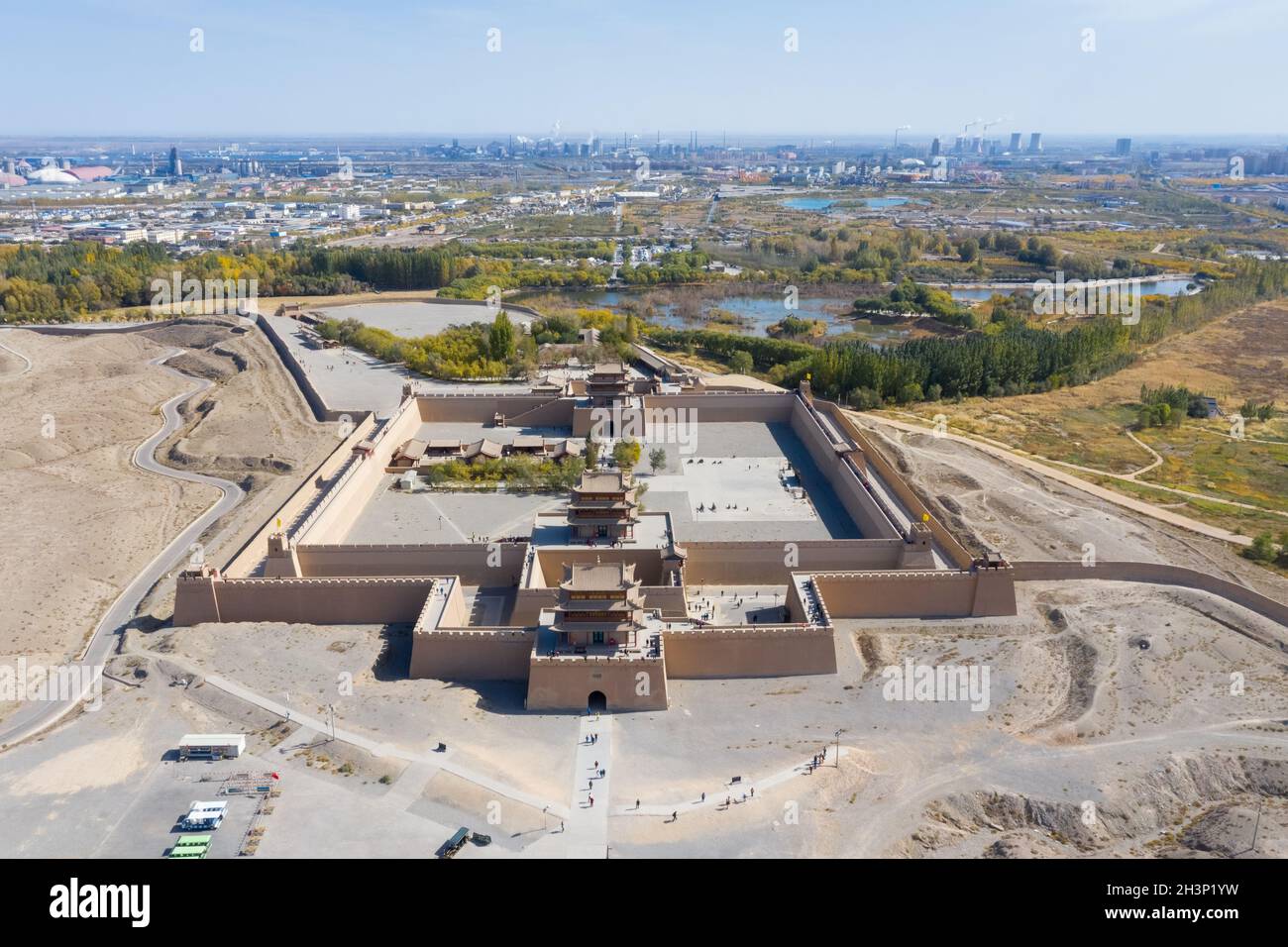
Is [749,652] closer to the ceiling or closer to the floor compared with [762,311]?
closer to the floor

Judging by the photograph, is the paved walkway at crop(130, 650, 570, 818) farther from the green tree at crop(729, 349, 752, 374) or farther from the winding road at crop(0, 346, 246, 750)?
the green tree at crop(729, 349, 752, 374)

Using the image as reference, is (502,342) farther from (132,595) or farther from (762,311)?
(762,311)

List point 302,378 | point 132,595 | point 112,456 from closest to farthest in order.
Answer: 1. point 132,595
2. point 112,456
3. point 302,378

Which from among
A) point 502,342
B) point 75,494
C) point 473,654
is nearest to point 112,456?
point 75,494

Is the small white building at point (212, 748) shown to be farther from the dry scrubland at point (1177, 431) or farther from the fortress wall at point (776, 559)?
the dry scrubland at point (1177, 431)

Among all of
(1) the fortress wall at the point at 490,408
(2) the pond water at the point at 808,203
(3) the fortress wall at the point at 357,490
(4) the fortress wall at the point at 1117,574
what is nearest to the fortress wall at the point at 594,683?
(3) the fortress wall at the point at 357,490

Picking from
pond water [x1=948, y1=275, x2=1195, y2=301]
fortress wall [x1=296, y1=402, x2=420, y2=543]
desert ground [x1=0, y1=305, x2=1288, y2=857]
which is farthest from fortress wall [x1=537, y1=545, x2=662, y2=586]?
pond water [x1=948, y1=275, x2=1195, y2=301]

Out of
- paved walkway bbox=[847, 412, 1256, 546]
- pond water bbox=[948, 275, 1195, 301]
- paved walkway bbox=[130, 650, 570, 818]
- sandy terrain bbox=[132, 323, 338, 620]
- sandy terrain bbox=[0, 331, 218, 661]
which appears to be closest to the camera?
paved walkway bbox=[130, 650, 570, 818]

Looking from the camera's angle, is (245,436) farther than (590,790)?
Yes
